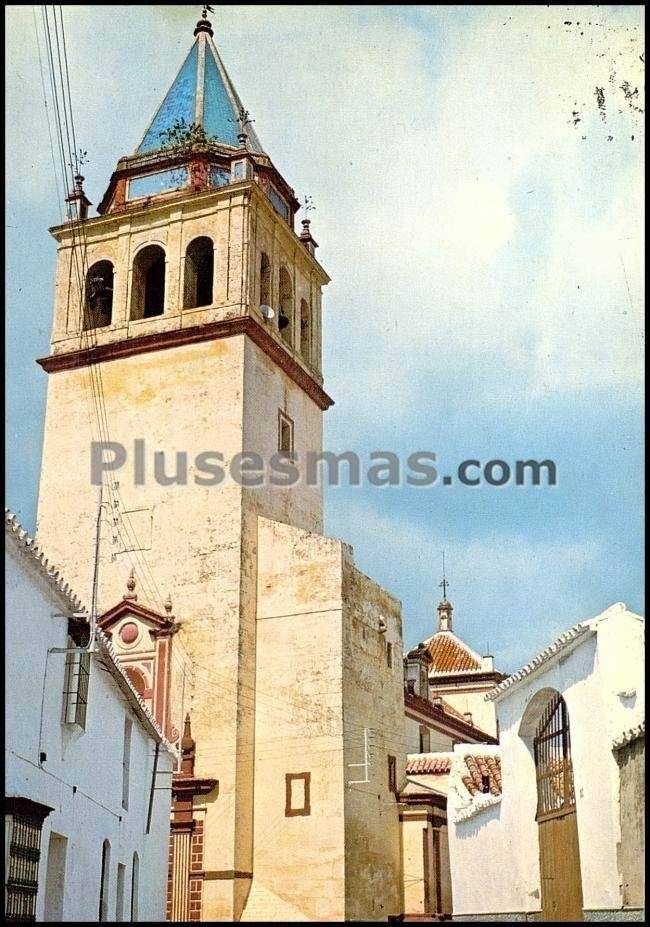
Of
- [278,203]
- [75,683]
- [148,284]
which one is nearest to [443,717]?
[148,284]

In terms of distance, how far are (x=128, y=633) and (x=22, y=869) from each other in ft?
38.9

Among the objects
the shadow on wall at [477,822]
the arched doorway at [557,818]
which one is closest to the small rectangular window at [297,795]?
the shadow on wall at [477,822]

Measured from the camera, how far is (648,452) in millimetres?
8891

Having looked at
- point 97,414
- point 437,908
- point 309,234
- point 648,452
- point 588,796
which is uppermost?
point 309,234

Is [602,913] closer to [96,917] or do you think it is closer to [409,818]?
[96,917]

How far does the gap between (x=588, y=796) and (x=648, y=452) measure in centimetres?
728

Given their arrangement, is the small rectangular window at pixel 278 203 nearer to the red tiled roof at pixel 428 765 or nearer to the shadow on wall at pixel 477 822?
the red tiled roof at pixel 428 765

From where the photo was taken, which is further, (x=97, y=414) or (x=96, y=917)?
(x=97, y=414)

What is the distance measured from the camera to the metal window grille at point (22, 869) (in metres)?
11.8

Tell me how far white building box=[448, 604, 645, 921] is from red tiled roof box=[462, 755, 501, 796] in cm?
17

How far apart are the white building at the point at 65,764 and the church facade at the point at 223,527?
152 inches

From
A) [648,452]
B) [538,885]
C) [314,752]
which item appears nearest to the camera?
[648,452]

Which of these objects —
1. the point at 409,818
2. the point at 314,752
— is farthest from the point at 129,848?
the point at 409,818

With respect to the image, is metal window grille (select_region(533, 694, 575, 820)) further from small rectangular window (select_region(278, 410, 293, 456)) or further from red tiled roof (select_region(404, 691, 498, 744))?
red tiled roof (select_region(404, 691, 498, 744))
